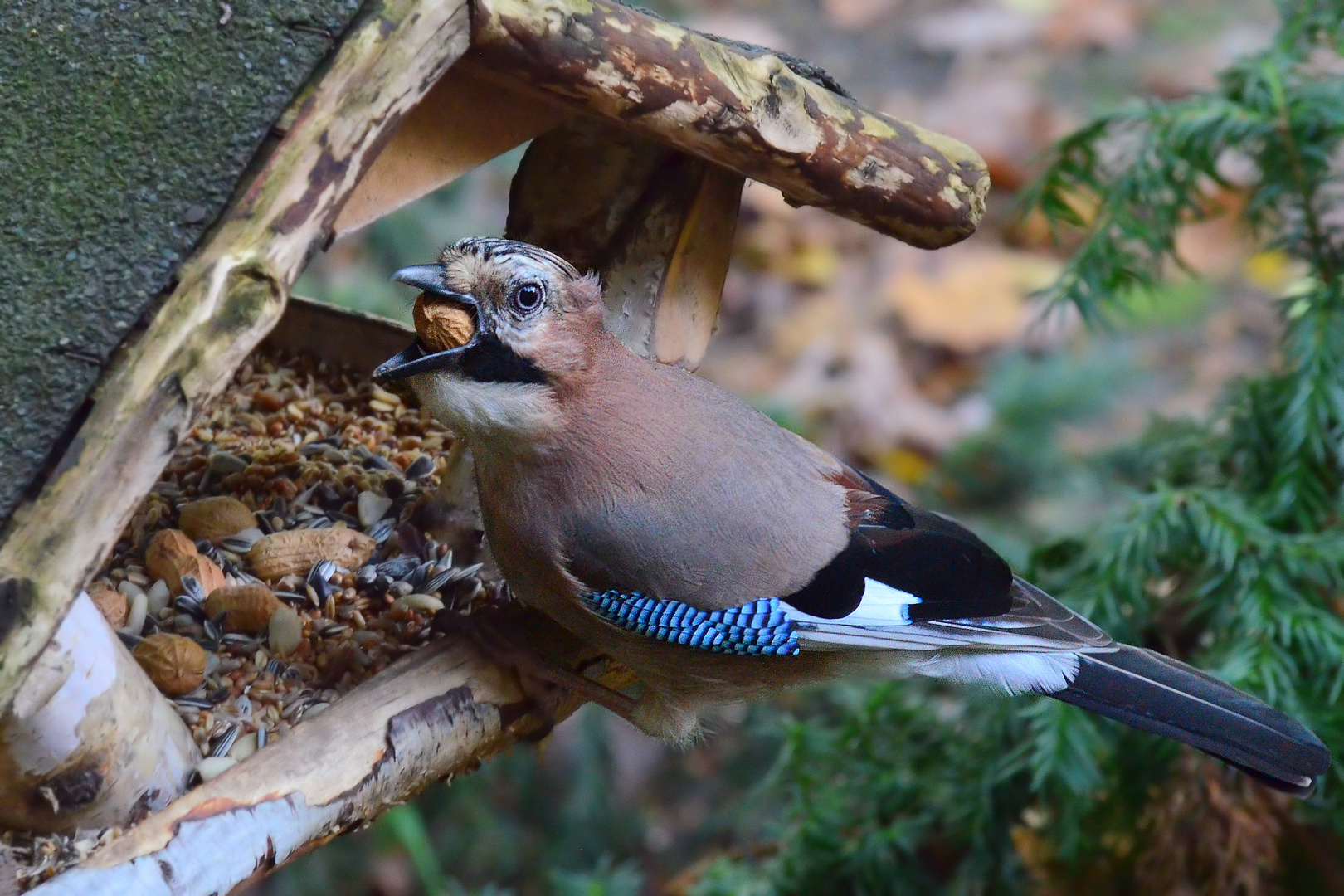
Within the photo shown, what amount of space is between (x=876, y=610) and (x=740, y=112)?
0.71 meters

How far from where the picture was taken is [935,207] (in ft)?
6.27

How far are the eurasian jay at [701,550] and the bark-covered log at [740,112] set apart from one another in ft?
0.81

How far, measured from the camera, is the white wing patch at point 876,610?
191cm

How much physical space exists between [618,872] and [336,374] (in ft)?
3.42

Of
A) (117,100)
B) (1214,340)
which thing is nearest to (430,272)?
(117,100)

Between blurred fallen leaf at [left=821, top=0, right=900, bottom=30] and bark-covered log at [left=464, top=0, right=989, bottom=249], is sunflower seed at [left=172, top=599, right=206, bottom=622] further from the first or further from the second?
blurred fallen leaf at [left=821, top=0, right=900, bottom=30]

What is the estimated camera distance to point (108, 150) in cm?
144

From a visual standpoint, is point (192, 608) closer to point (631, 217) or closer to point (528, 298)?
point (528, 298)

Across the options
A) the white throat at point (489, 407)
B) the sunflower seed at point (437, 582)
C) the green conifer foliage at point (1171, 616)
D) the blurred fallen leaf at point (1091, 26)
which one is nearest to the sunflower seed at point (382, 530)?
the sunflower seed at point (437, 582)

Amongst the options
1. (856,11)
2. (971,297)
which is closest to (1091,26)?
(856,11)

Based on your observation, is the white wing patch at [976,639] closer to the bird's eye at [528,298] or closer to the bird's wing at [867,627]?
the bird's wing at [867,627]

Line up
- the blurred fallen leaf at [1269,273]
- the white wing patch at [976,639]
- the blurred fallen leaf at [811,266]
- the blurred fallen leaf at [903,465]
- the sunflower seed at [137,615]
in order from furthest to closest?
the blurred fallen leaf at [811,266] < the blurred fallen leaf at [1269,273] < the blurred fallen leaf at [903,465] < the white wing patch at [976,639] < the sunflower seed at [137,615]

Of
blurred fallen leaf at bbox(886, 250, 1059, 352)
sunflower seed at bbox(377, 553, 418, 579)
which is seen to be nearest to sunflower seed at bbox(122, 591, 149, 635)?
sunflower seed at bbox(377, 553, 418, 579)

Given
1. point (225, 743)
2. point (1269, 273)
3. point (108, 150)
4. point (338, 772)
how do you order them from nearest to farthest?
1. point (108, 150)
2. point (338, 772)
3. point (225, 743)
4. point (1269, 273)
